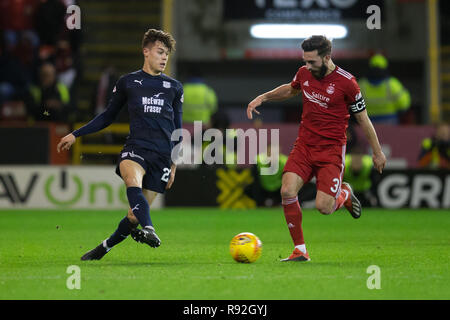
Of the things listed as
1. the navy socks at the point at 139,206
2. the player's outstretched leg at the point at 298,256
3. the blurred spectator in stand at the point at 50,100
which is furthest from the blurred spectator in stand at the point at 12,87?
the player's outstretched leg at the point at 298,256

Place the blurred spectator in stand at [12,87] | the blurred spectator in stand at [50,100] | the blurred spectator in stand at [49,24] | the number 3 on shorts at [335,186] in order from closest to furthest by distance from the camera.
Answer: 1. the number 3 on shorts at [335,186]
2. the blurred spectator in stand at [50,100]
3. the blurred spectator in stand at [12,87]
4. the blurred spectator in stand at [49,24]

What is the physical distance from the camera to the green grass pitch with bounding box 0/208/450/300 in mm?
5883

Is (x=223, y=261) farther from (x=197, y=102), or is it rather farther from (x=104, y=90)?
(x=104, y=90)

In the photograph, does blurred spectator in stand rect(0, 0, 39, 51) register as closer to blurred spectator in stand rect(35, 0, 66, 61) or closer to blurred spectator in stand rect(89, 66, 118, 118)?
blurred spectator in stand rect(35, 0, 66, 61)

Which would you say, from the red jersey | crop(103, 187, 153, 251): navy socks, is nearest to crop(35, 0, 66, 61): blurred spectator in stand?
the red jersey

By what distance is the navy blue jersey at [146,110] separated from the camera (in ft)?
24.7

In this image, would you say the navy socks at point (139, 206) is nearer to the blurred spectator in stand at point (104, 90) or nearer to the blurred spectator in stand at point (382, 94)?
the blurred spectator in stand at point (104, 90)

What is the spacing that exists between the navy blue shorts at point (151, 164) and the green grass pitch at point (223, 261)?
2.16ft

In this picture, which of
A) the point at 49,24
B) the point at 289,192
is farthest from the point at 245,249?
the point at 49,24

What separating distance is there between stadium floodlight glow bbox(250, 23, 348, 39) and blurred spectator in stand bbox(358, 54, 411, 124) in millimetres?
1840

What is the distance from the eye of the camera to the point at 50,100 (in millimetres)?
15984

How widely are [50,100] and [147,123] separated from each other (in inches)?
348
